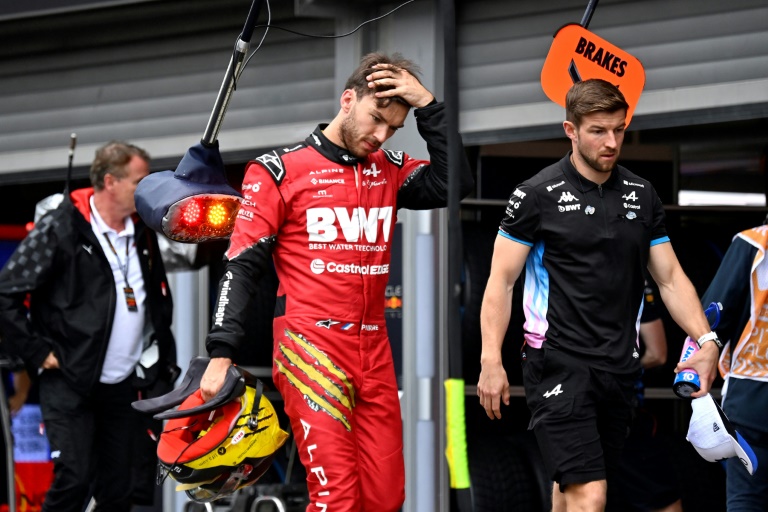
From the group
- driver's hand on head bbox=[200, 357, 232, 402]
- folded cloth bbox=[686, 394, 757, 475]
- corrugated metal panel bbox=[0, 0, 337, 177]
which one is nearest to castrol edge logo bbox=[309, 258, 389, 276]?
driver's hand on head bbox=[200, 357, 232, 402]

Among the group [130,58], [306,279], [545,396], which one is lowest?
[545,396]

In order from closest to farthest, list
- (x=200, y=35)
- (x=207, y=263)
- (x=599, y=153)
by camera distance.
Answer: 1. (x=599, y=153)
2. (x=207, y=263)
3. (x=200, y=35)

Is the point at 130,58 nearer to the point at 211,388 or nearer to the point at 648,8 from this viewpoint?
the point at 648,8

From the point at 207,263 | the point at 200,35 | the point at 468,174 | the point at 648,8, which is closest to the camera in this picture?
the point at 468,174

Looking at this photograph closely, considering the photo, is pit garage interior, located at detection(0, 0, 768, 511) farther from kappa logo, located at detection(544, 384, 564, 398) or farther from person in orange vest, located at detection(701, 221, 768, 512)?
kappa logo, located at detection(544, 384, 564, 398)

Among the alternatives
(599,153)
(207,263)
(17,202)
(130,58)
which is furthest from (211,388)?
(17,202)

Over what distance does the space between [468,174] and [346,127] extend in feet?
1.67

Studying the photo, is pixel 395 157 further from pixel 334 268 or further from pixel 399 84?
pixel 334 268

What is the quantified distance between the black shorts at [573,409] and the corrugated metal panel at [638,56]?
2.08m

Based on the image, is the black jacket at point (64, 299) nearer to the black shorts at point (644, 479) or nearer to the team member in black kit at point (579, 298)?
the black shorts at point (644, 479)

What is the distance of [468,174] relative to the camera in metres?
5.00

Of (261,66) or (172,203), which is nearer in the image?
(172,203)

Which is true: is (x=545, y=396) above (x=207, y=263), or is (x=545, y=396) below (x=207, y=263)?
below

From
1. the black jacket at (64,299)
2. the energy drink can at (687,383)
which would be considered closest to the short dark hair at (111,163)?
the black jacket at (64,299)
